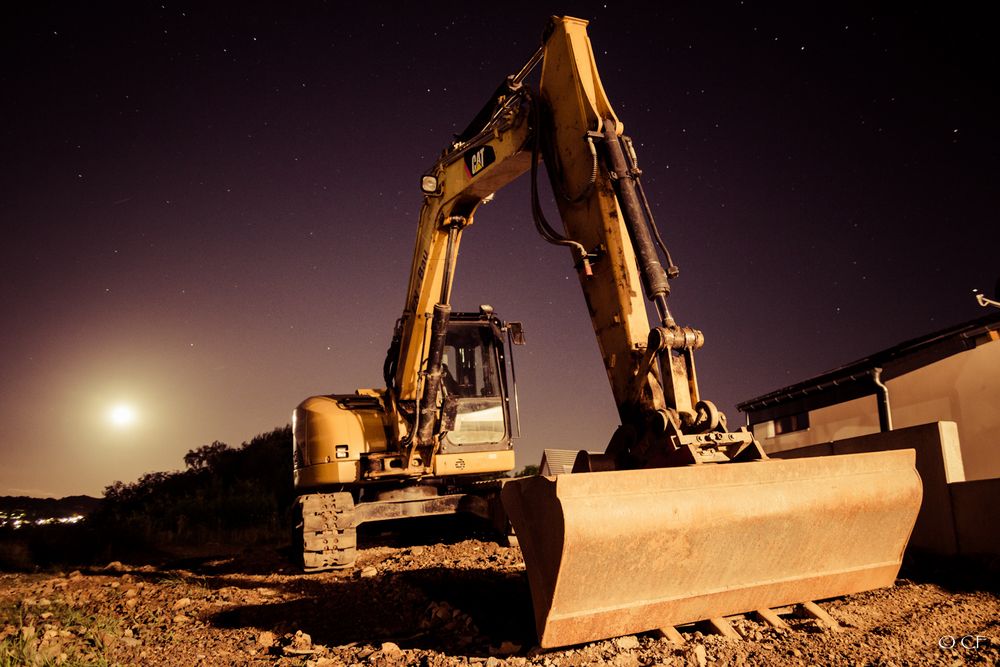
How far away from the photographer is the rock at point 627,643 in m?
3.52

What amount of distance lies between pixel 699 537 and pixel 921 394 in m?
11.6

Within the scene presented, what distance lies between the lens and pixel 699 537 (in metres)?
3.61

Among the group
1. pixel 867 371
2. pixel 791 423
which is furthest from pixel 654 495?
pixel 791 423

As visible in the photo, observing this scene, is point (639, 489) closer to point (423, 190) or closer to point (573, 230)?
point (573, 230)

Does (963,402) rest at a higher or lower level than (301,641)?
higher

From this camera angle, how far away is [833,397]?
50.9 ft

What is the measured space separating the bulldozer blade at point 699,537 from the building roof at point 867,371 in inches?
377

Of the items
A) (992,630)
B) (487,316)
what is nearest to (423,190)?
(487,316)

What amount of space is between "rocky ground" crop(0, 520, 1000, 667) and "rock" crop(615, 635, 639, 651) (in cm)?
1

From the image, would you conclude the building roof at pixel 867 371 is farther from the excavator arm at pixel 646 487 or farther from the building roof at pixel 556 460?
the excavator arm at pixel 646 487

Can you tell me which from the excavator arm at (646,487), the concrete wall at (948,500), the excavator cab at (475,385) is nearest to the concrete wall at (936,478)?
the concrete wall at (948,500)

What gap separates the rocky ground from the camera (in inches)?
137

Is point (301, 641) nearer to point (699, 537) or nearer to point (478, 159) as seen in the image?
point (699, 537)

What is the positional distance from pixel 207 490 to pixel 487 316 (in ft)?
49.8
